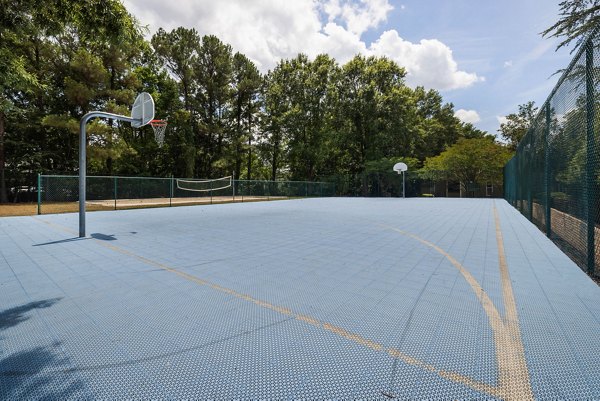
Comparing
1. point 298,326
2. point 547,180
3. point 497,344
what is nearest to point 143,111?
point 298,326

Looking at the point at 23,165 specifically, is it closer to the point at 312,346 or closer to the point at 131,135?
the point at 131,135

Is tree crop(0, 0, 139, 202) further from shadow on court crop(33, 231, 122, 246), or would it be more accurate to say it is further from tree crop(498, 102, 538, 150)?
tree crop(498, 102, 538, 150)

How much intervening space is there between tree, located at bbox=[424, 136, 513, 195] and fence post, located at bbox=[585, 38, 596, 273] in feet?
111

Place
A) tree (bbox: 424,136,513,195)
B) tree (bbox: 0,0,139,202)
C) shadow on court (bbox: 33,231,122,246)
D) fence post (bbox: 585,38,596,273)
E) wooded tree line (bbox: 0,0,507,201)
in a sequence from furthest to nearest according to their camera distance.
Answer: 1. tree (bbox: 424,136,513,195)
2. wooded tree line (bbox: 0,0,507,201)
3. shadow on court (bbox: 33,231,122,246)
4. tree (bbox: 0,0,139,202)
5. fence post (bbox: 585,38,596,273)

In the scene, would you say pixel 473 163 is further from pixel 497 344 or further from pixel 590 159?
pixel 497 344

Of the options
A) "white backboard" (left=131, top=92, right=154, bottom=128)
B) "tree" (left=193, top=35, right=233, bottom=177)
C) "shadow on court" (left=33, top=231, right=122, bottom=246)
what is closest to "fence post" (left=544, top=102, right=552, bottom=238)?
"shadow on court" (left=33, top=231, right=122, bottom=246)

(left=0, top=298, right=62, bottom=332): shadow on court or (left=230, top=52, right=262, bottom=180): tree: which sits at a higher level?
(left=230, top=52, right=262, bottom=180): tree

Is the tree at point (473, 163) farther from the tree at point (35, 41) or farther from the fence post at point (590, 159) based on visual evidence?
the tree at point (35, 41)

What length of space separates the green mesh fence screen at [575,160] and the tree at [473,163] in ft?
98.7

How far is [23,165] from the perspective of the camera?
24188mm

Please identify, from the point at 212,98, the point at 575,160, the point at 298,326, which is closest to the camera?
the point at 298,326

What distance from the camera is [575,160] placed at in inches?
199

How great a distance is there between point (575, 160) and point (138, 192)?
21.6m

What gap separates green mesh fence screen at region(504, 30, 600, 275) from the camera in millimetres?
4336
